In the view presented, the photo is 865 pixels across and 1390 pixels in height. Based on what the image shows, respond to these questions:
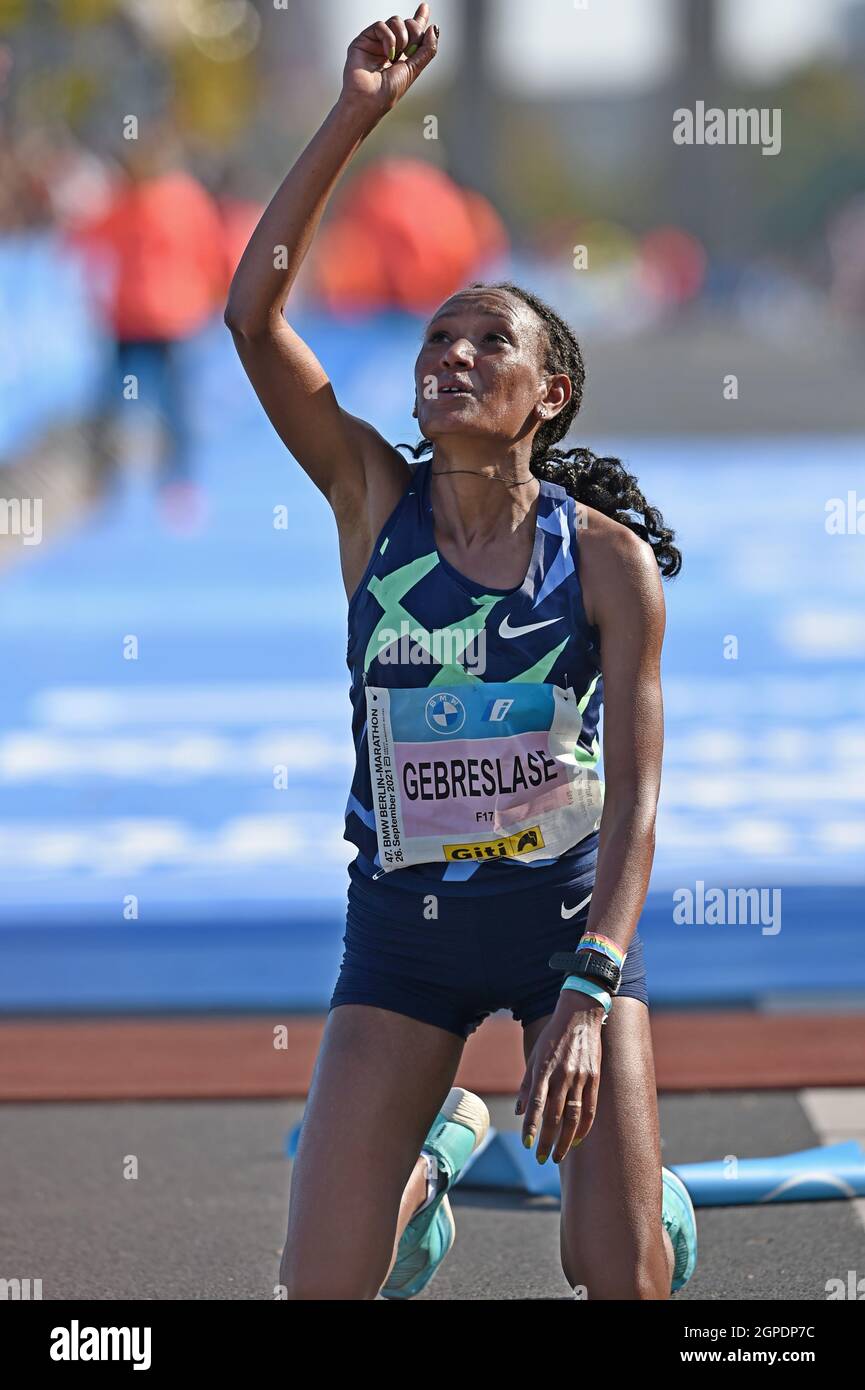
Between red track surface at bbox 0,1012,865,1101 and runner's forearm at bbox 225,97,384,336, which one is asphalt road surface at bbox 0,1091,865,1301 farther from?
runner's forearm at bbox 225,97,384,336

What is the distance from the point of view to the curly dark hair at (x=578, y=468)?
12.4 ft

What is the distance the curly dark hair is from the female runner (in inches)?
1.1

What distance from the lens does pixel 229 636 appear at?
11.9 metres

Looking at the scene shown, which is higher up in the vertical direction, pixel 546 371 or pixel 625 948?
pixel 546 371

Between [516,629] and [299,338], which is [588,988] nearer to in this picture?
[516,629]

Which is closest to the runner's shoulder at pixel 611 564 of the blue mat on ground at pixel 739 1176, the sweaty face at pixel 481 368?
the sweaty face at pixel 481 368

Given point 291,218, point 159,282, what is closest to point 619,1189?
point 291,218

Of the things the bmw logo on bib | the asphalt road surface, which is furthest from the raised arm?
the asphalt road surface

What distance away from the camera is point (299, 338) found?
365 cm

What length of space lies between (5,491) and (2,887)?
8.84 meters

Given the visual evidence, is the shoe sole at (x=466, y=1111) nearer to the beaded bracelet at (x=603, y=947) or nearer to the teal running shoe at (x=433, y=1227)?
the teal running shoe at (x=433, y=1227)
